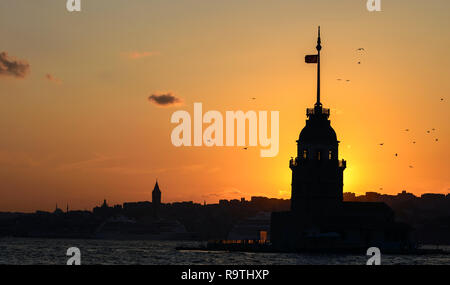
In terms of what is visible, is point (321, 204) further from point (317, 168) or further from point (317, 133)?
point (317, 133)

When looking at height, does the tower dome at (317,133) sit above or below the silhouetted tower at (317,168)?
above

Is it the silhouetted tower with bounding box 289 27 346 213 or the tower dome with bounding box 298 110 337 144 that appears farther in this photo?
the tower dome with bounding box 298 110 337 144

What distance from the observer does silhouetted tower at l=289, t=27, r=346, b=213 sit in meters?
119

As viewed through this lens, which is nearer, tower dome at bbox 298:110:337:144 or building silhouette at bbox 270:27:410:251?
building silhouette at bbox 270:27:410:251

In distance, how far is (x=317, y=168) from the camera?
118625mm

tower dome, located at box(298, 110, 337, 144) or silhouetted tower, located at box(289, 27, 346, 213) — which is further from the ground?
tower dome, located at box(298, 110, 337, 144)

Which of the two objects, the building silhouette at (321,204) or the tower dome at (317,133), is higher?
the tower dome at (317,133)

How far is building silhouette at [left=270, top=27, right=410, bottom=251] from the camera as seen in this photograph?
4675 inches

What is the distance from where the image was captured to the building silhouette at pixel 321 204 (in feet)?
390

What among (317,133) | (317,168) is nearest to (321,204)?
(317,168)

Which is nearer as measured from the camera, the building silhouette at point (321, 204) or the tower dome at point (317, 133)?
the building silhouette at point (321, 204)

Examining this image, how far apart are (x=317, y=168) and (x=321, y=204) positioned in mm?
4654

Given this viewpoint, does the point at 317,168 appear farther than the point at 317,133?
No
